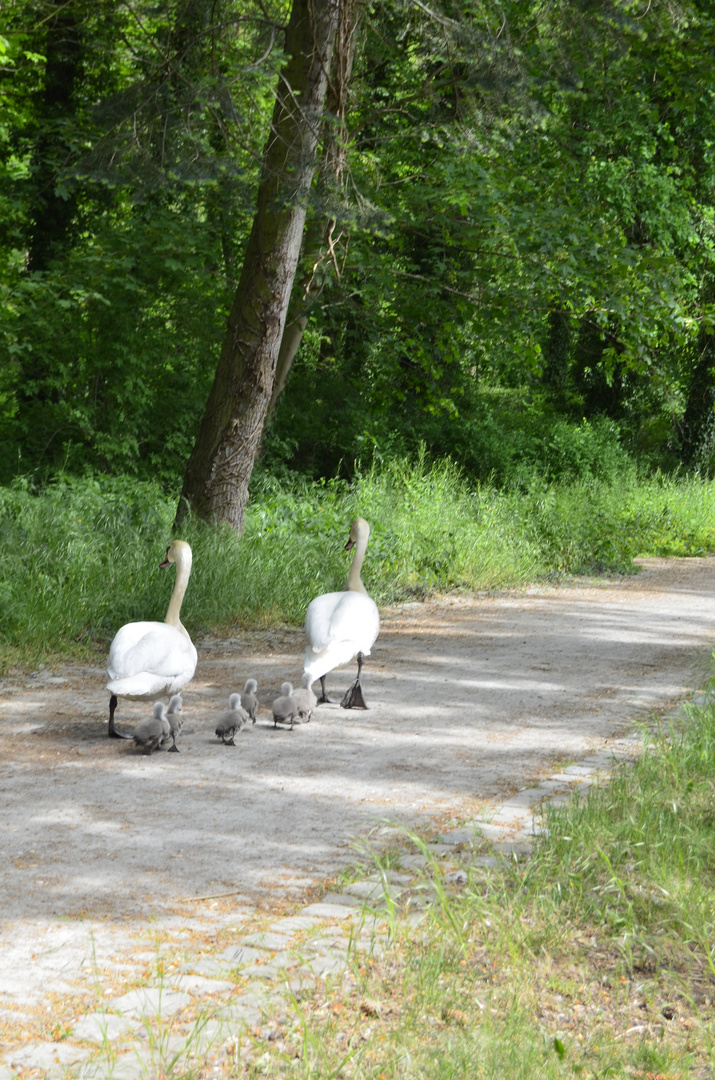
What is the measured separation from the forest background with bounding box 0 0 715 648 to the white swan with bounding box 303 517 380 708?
8.51ft

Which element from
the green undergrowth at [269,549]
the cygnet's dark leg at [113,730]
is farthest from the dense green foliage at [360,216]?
the cygnet's dark leg at [113,730]

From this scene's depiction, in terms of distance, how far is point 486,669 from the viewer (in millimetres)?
9688

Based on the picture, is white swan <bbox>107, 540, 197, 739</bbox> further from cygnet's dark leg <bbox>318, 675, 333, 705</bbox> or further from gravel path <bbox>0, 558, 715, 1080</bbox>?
cygnet's dark leg <bbox>318, 675, 333, 705</bbox>

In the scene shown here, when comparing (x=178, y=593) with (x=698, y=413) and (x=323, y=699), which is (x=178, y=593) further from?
(x=698, y=413)

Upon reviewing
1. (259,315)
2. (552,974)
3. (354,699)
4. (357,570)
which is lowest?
(354,699)

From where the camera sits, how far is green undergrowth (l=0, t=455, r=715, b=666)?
9.85 m

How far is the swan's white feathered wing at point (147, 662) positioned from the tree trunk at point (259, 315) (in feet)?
16.5

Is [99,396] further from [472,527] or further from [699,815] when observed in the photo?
[699,815]

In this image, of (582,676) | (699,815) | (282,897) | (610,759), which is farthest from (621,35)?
(282,897)

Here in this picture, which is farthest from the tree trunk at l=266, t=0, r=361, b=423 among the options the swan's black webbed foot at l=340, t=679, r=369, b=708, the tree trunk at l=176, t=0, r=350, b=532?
the swan's black webbed foot at l=340, t=679, r=369, b=708

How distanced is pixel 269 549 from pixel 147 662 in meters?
5.21

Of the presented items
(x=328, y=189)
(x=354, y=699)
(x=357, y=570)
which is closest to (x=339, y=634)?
(x=354, y=699)

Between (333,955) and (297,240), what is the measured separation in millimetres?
9504

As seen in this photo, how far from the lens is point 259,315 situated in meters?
12.0
